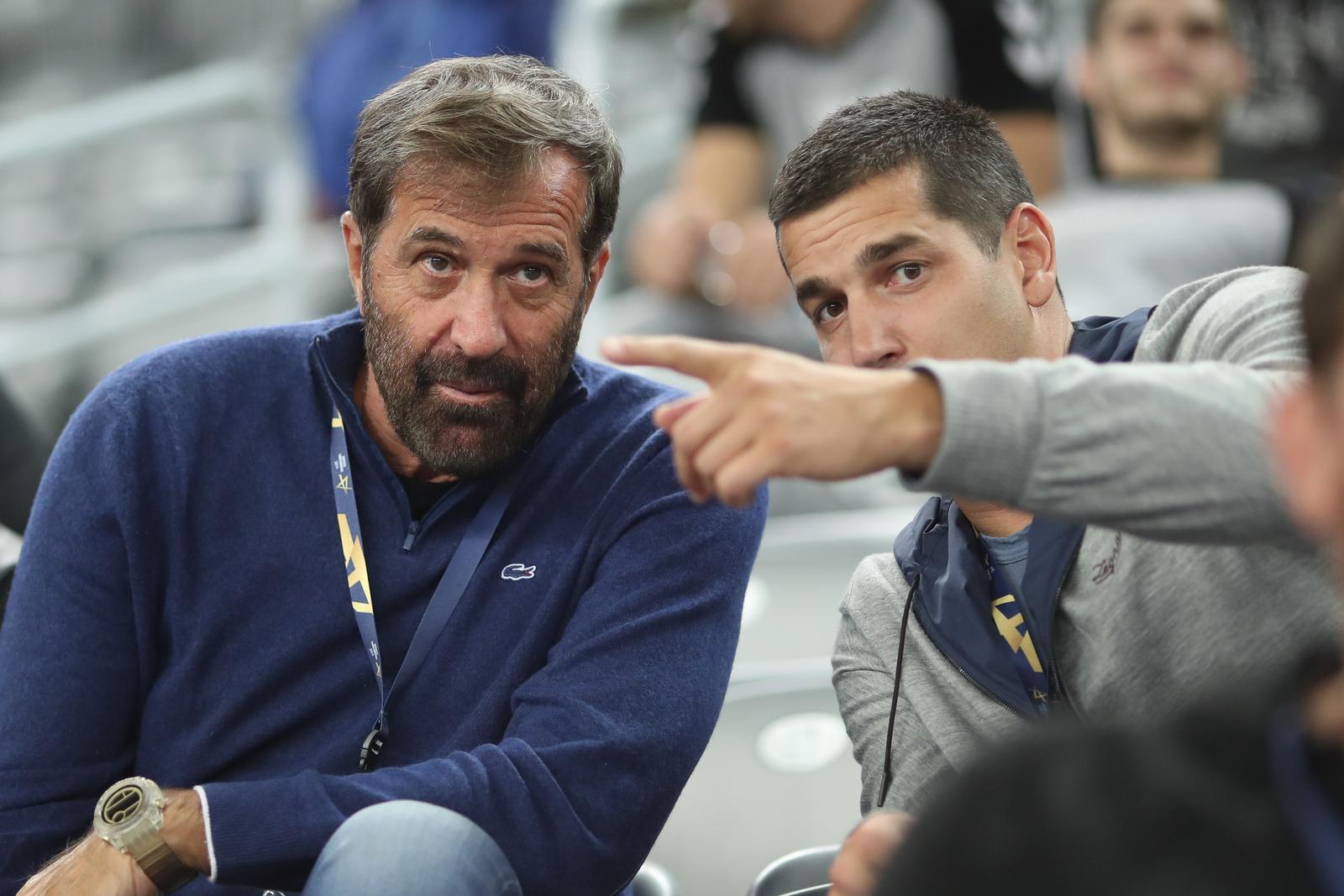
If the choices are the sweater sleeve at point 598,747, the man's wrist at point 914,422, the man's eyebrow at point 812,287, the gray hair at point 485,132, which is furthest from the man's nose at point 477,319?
the man's wrist at point 914,422

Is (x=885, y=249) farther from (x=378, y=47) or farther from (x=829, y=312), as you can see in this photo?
(x=378, y=47)

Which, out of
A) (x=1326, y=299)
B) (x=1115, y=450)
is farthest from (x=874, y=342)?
(x=1326, y=299)

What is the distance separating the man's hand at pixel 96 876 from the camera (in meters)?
1.53

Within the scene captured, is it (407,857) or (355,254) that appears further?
(355,254)

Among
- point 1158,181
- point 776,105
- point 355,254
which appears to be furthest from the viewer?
point 776,105

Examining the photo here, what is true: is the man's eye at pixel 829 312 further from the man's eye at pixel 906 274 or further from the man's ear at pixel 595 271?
the man's ear at pixel 595 271

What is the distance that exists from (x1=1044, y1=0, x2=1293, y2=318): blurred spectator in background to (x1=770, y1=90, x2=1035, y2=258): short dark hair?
1.74 metres

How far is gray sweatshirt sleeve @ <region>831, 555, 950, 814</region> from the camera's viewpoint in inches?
64.6

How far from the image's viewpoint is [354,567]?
5.86ft

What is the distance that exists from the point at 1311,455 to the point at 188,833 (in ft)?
3.89

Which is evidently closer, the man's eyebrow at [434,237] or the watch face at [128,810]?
the watch face at [128,810]

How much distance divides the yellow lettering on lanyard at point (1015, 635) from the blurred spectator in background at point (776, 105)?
6.51ft

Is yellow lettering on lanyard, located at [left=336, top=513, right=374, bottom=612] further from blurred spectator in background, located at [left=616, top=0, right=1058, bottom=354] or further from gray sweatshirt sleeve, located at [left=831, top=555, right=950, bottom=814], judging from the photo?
blurred spectator in background, located at [left=616, top=0, right=1058, bottom=354]

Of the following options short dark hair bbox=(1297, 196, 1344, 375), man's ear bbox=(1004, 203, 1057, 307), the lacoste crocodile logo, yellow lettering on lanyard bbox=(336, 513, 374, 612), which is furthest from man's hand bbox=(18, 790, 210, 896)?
short dark hair bbox=(1297, 196, 1344, 375)
